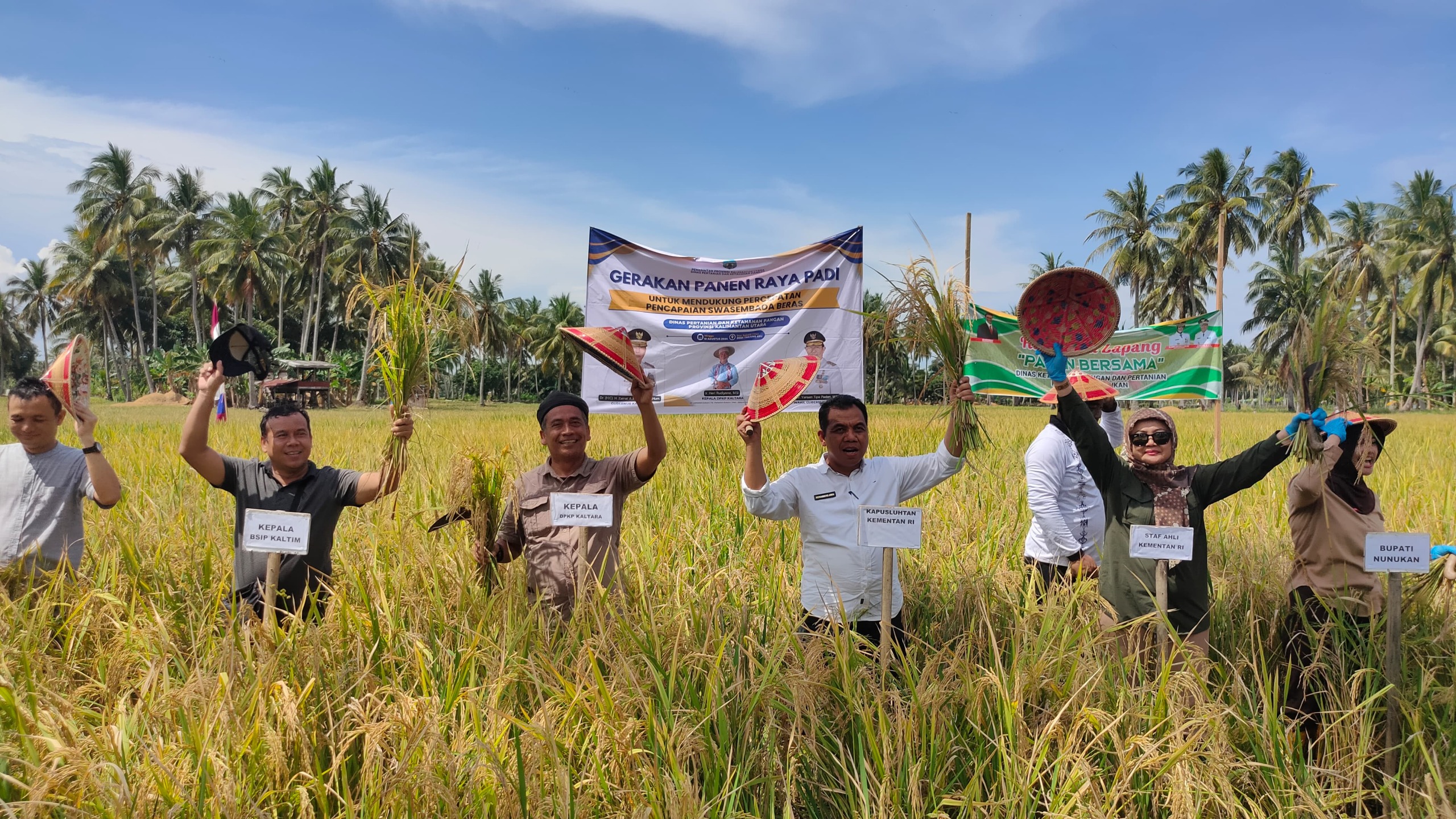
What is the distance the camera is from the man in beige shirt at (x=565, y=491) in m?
2.88

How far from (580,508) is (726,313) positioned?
3.24m

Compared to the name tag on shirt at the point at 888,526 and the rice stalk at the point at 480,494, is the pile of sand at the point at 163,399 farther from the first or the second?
the name tag on shirt at the point at 888,526

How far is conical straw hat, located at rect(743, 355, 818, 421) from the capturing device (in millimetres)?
2971

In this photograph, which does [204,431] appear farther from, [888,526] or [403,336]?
[888,526]

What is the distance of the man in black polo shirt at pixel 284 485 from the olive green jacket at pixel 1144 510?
2.55m

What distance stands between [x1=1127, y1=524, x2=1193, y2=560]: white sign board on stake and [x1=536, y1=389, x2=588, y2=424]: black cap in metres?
2.03

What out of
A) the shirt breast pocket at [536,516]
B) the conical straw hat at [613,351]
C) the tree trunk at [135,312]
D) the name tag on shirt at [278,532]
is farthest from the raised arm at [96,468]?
the tree trunk at [135,312]

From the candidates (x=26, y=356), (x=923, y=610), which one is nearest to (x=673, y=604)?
(x=923, y=610)

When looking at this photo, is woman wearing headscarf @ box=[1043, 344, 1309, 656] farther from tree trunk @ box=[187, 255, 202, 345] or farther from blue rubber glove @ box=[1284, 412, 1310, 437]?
tree trunk @ box=[187, 255, 202, 345]

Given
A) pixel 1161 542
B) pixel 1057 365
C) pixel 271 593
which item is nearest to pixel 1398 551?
pixel 1161 542

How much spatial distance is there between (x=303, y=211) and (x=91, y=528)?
135 ft

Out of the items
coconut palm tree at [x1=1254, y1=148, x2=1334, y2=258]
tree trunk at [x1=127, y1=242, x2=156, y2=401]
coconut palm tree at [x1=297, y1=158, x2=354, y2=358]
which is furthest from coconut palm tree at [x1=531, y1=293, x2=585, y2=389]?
coconut palm tree at [x1=1254, y1=148, x2=1334, y2=258]

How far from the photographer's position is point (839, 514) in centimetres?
272

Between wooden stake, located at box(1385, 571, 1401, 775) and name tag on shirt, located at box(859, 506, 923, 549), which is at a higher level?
name tag on shirt, located at box(859, 506, 923, 549)
